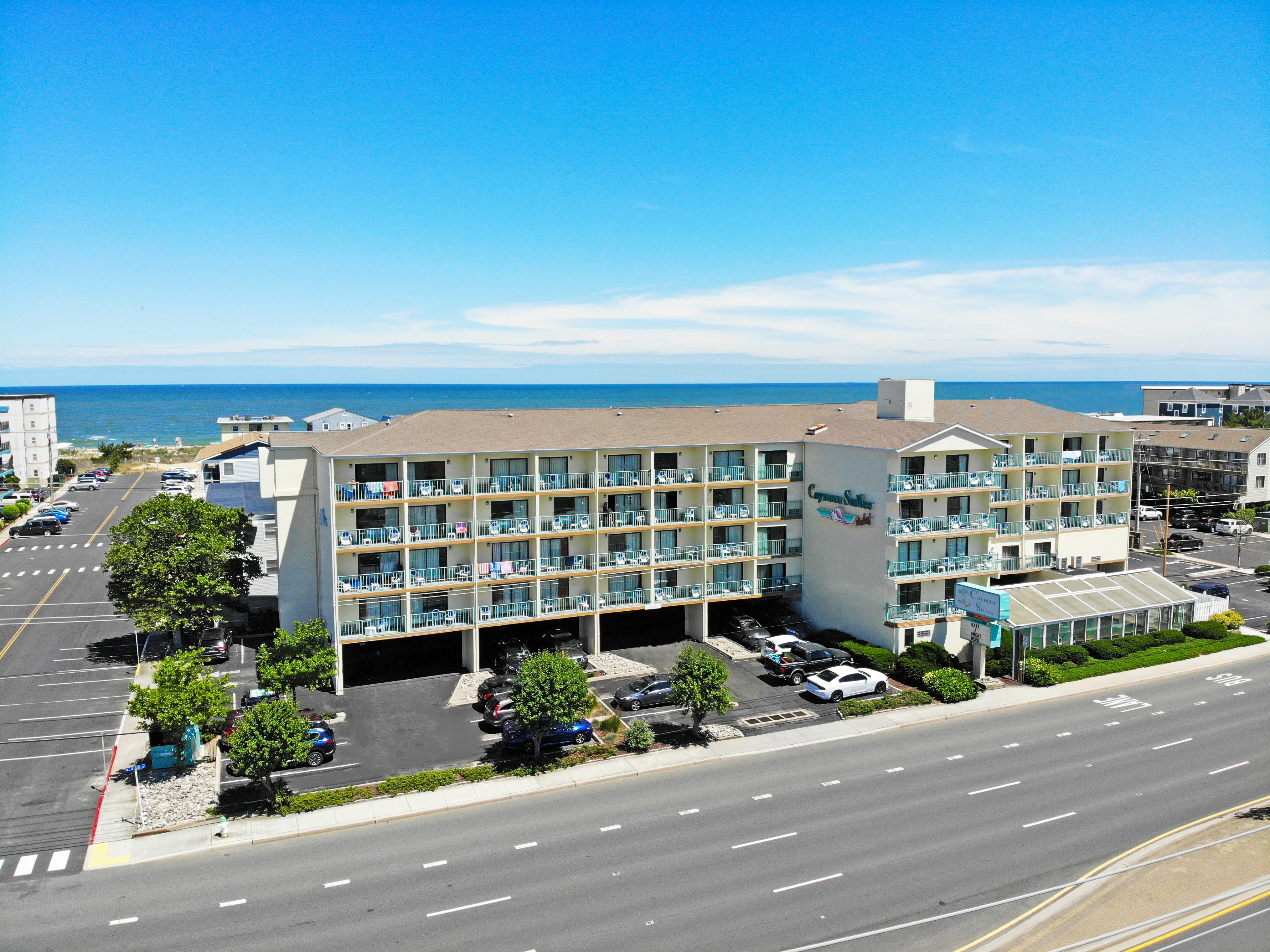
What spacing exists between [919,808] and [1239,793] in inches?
512

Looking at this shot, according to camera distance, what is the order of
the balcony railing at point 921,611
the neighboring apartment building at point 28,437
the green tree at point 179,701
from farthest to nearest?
the neighboring apartment building at point 28,437, the balcony railing at point 921,611, the green tree at point 179,701

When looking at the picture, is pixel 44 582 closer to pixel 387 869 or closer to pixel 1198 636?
pixel 387 869

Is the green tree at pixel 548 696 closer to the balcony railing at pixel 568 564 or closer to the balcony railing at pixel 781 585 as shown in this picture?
the balcony railing at pixel 568 564

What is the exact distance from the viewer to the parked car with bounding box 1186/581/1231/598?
5994 cm

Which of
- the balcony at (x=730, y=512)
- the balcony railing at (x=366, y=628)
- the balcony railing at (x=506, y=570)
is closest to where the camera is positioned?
the balcony railing at (x=366, y=628)

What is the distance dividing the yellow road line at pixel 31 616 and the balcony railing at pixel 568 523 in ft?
108

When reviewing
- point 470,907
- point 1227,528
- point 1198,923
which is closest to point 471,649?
point 470,907

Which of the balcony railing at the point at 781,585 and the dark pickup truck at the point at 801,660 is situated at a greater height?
the balcony railing at the point at 781,585

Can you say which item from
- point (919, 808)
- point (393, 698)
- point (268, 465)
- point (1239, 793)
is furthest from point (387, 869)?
point (1239, 793)

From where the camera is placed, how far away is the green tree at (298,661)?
36.1 metres

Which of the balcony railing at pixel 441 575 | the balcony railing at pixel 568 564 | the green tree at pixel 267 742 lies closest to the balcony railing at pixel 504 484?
the balcony railing at pixel 568 564

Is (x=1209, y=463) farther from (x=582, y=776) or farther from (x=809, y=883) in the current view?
→ (x=809, y=883)

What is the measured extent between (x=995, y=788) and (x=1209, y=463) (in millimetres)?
77379

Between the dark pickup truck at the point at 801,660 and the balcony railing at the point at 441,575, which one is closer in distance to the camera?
the balcony railing at the point at 441,575
